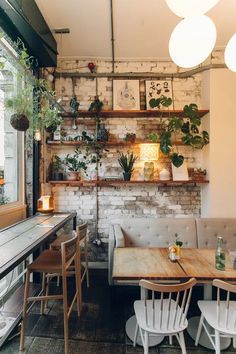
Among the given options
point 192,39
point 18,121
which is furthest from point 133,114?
point 192,39

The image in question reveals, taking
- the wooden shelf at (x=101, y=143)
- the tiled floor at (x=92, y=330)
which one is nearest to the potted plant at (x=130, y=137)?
the wooden shelf at (x=101, y=143)

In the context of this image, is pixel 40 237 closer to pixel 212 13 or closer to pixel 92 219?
pixel 92 219

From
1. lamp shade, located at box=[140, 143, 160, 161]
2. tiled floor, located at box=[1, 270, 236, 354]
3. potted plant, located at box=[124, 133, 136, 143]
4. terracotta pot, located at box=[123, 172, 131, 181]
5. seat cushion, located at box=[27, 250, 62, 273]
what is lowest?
tiled floor, located at box=[1, 270, 236, 354]

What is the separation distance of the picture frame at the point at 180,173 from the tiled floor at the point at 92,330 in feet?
5.69

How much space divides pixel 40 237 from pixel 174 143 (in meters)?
2.51

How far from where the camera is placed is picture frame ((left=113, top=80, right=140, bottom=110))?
394cm

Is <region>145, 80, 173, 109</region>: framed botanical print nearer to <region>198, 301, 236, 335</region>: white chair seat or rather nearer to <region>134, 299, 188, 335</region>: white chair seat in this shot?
<region>198, 301, 236, 335</region>: white chair seat

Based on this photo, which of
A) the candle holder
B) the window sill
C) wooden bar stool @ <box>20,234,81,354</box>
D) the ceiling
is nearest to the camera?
wooden bar stool @ <box>20,234,81,354</box>

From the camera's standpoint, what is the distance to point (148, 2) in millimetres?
2787

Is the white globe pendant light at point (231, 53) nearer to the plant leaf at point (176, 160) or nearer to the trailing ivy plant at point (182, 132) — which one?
the trailing ivy plant at point (182, 132)

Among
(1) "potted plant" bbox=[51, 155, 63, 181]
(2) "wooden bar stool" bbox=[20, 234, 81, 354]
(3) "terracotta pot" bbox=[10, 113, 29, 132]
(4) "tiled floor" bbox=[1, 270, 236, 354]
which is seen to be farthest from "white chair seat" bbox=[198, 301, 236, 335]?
(1) "potted plant" bbox=[51, 155, 63, 181]

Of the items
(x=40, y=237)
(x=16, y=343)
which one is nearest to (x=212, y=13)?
(x=40, y=237)

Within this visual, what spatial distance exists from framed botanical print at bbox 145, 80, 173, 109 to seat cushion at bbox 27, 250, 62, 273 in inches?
106

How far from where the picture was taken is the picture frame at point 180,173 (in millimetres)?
3826
